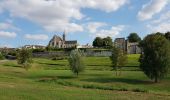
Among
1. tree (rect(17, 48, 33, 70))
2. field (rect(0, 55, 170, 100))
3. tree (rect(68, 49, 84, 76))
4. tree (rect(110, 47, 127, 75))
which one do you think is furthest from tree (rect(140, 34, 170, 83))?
tree (rect(17, 48, 33, 70))

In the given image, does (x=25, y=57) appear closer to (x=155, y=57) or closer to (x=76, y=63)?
(x=76, y=63)

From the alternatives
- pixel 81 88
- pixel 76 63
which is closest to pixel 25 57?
pixel 76 63

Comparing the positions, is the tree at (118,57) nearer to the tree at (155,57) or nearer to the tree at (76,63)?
the tree at (76,63)

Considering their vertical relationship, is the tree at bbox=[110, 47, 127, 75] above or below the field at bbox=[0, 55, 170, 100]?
above

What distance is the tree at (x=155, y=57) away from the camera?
5319 cm

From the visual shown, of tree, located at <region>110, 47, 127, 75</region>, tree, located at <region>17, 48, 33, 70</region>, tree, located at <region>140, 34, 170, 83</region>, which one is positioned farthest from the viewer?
tree, located at <region>17, 48, 33, 70</region>

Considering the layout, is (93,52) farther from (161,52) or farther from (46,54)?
(161,52)

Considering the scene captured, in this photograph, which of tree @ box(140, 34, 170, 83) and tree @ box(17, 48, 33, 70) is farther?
tree @ box(17, 48, 33, 70)

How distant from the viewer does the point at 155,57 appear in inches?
2125

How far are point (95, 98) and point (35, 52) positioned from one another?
567 feet

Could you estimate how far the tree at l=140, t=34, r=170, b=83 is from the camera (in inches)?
2094

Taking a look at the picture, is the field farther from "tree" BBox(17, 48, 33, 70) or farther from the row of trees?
"tree" BBox(17, 48, 33, 70)

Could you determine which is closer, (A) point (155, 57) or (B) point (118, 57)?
(A) point (155, 57)

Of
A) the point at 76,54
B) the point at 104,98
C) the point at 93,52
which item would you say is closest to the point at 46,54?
the point at 93,52
